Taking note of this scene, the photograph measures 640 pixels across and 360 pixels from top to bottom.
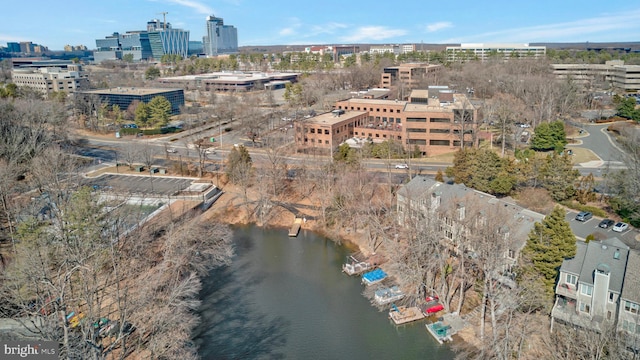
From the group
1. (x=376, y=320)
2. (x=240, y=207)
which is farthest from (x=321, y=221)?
(x=376, y=320)

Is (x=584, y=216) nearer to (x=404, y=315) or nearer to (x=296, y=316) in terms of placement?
(x=404, y=315)

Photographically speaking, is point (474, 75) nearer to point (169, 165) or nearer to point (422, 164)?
point (422, 164)

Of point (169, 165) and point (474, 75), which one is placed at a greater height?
point (474, 75)

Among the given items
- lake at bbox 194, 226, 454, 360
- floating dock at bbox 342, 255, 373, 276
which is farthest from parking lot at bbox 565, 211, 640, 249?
lake at bbox 194, 226, 454, 360

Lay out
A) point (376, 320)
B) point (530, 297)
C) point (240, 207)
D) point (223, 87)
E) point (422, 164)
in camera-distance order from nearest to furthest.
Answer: point (530, 297) < point (376, 320) < point (240, 207) < point (422, 164) < point (223, 87)

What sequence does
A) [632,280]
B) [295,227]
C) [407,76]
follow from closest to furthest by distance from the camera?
[632,280]
[295,227]
[407,76]

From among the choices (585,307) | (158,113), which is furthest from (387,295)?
(158,113)

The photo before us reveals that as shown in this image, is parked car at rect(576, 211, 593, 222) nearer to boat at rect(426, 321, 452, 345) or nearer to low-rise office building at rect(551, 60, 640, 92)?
boat at rect(426, 321, 452, 345)
